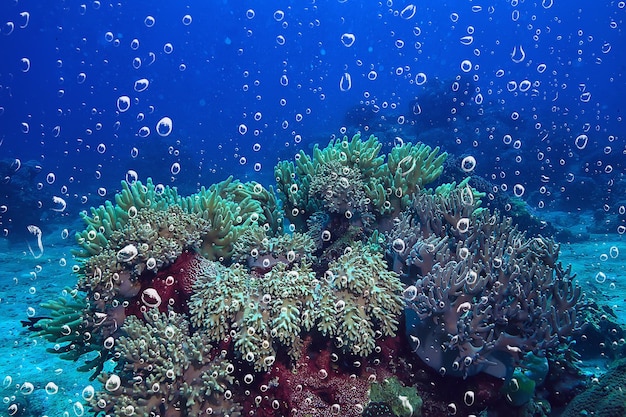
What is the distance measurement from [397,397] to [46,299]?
1028cm

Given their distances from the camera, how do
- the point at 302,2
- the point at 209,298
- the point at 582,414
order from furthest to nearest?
the point at 302,2 < the point at 209,298 < the point at 582,414

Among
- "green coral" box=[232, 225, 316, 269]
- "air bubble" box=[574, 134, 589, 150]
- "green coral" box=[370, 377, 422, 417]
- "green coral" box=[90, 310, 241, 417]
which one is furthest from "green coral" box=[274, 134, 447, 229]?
"air bubble" box=[574, 134, 589, 150]

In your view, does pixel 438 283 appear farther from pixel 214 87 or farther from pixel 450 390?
pixel 214 87

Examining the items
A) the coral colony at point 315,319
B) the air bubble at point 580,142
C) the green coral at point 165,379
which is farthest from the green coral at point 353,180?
the air bubble at point 580,142

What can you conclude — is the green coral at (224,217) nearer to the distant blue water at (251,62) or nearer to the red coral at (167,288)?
the red coral at (167,288)

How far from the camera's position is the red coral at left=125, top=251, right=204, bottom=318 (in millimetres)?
3557

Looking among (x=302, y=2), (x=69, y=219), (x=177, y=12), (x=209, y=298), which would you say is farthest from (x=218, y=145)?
(x=302, y=2)

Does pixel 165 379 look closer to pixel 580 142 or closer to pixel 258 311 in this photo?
pixel 258 311

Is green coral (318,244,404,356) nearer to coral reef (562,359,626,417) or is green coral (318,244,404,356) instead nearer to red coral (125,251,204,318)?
red coral (125,251,204,318)

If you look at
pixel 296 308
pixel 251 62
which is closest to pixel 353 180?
pixel 296 308

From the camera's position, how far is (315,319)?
10.4ft

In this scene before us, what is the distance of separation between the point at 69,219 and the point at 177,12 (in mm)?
129243

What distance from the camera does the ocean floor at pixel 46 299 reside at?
5.92 metres

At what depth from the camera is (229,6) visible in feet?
432
